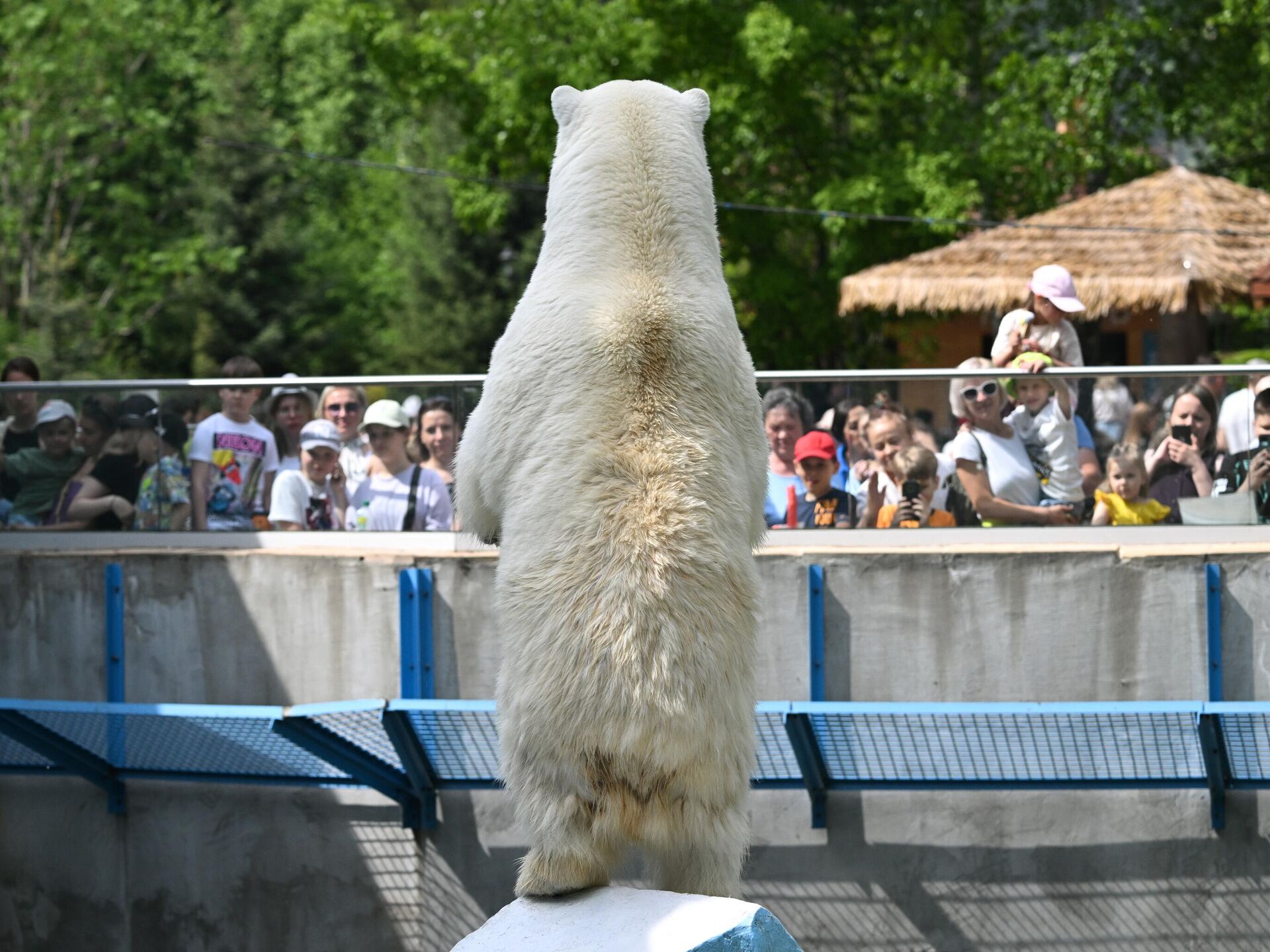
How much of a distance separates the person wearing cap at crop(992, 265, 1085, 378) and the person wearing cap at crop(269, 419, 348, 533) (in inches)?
152

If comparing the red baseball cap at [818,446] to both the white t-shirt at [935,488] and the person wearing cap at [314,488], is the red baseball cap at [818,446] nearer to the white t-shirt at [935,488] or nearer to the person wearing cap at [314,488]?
the white t-shirt at [935,488]

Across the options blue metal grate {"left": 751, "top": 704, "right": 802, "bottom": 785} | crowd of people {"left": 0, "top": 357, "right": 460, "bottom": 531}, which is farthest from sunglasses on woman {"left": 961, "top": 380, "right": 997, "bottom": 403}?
crowd of people {"left": 0, "top": 357, "right": 460, "bottom": 531}

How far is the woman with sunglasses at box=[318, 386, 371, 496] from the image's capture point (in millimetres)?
9266

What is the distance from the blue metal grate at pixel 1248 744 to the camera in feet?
26.5

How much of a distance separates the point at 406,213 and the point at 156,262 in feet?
18.3

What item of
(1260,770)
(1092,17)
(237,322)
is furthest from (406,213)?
(1260,770)

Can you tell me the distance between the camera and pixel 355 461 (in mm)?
9344

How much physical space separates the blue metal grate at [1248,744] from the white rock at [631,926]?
397 centimetres

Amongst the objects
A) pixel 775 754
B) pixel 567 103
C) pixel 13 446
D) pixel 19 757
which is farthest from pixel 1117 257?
pixel 567 103

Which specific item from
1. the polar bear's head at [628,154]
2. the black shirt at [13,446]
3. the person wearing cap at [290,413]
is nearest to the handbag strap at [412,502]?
→ the person wearing cap at [290,413]

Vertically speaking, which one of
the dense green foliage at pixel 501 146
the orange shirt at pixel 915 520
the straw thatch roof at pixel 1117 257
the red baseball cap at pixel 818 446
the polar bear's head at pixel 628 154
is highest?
the dense green foliage at pixel 501 146

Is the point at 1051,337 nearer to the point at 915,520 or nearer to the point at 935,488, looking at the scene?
the point at 935,488

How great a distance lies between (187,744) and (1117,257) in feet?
37.4

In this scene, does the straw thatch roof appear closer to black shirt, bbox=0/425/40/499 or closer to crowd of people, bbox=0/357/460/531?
crowd of people, bbox=0/357/460/531
